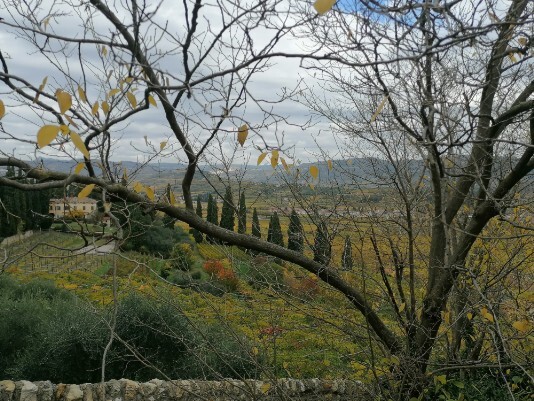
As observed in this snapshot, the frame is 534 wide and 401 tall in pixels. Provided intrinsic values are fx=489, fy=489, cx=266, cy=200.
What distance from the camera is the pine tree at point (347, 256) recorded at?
14.5 feet

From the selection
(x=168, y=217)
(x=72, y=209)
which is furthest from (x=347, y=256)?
(x=72, y=209)

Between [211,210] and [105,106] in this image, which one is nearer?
[105,106]

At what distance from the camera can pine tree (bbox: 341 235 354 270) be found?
14.5ft

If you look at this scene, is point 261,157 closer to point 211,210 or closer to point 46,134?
point 46,134

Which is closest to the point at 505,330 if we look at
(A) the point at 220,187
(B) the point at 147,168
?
(A) the point at 220,187

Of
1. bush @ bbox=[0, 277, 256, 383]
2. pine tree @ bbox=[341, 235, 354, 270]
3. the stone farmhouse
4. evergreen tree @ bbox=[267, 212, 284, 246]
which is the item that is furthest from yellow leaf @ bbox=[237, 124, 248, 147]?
bush @ bbox=[0, 277, 256, 383]

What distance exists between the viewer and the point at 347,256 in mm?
4543

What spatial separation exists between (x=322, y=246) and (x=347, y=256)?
1.07 feet

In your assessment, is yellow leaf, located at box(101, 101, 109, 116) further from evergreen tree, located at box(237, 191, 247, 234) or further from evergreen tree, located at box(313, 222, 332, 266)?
evergreen tree, located at box(313, 222, 332, 266)

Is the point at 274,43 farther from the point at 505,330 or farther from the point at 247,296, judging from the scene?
the point at 505,330

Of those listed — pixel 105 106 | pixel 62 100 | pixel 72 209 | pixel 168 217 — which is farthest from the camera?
pixel 168 217

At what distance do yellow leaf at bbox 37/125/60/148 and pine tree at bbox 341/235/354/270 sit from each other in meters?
3.58

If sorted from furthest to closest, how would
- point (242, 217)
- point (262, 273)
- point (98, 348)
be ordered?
point (98, 348) < point (262, 273) < point (242, 217)

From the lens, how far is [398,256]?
426 cm
